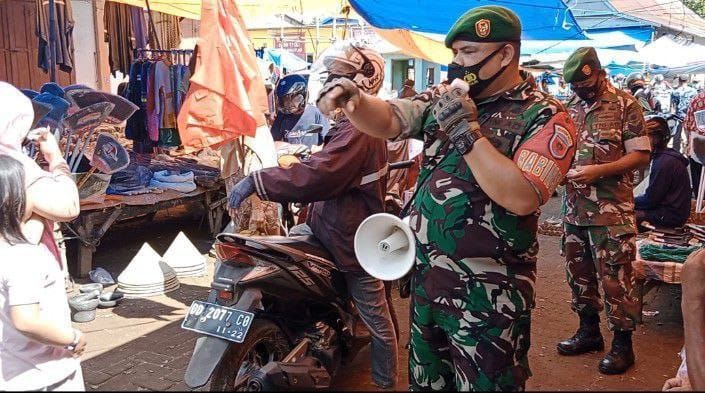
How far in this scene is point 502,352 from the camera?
2188 mm

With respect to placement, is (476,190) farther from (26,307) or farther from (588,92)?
(588,92)

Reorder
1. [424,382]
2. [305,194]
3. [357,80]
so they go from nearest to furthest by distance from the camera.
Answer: [424,382] → [305,194] → [357,80]

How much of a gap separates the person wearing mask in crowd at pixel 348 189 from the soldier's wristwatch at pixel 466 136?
1055 millimetres

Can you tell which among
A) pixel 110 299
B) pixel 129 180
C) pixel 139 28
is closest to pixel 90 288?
pixel 110 299

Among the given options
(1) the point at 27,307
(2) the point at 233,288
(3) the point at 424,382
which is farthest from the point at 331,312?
(1) the point at 27,307

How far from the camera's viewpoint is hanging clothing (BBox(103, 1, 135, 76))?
9188 millimetres

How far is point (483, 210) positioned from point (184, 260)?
4495 millimetres

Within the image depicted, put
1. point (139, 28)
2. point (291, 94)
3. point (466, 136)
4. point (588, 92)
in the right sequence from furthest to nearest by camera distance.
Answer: point (139, 28) < point (291, 94) < point (588, 92) < point (466, 136)

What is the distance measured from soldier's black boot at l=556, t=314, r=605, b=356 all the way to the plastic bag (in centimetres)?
399

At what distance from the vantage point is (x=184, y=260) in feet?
19.9

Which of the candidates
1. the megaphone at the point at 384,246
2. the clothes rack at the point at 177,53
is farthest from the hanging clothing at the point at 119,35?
the megaphone at the point at 384,246

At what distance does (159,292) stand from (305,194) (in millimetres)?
3048

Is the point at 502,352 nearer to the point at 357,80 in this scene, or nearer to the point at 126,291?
the point at 357,80

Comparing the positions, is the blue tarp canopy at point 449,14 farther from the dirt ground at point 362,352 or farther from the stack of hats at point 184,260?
the stack of hats at point 184,260
